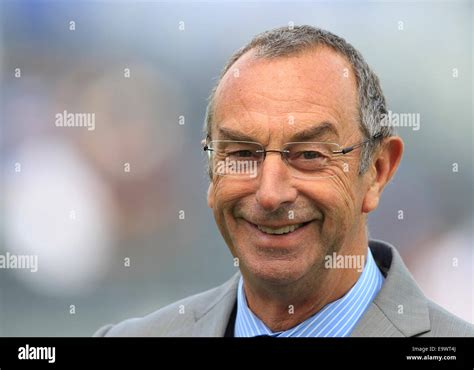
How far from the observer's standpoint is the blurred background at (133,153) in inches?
101

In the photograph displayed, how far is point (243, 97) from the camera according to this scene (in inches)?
89.2

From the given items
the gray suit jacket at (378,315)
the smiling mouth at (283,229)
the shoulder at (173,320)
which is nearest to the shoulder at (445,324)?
the gray suit jacket at (378,315)

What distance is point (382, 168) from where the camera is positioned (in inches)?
94.2

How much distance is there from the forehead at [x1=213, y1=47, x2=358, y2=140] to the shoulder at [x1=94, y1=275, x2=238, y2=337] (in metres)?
0.71

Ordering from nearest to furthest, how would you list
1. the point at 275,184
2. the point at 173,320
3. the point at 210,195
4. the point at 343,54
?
the point at 275,184
the point at 343,54
the point at 210,195
the point at 173,320

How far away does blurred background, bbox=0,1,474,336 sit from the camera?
2576mm

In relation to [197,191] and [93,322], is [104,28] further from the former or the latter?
[93,322]

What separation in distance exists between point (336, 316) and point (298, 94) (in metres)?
0.83

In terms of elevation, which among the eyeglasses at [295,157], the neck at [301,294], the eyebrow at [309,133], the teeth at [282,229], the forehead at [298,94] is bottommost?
the neck at [301,294]

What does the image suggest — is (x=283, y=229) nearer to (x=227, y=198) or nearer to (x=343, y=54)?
(x=227, y=198)

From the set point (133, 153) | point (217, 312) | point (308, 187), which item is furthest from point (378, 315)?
point (133, 153)

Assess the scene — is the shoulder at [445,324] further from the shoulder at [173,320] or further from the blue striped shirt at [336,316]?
the shoulder at [173,320]
